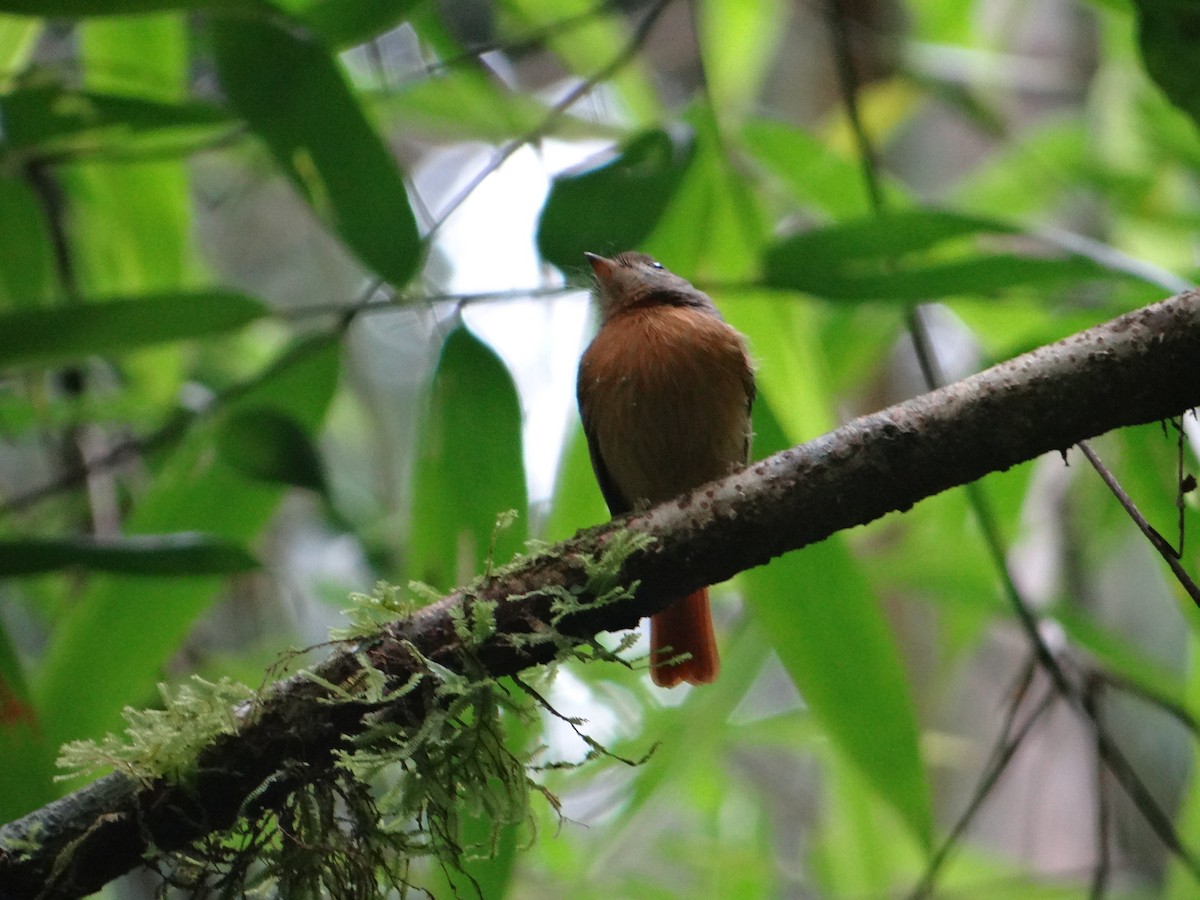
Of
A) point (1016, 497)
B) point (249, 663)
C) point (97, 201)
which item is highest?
point (97, 201)

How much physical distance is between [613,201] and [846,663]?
3.21 feet

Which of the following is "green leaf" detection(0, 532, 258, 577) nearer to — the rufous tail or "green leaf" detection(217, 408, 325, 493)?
"green leaf" detection(217, 408, 325, 493)

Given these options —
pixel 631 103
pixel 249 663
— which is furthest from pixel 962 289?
pixel 249 663

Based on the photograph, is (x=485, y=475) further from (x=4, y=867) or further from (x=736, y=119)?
(x=736, y=119)

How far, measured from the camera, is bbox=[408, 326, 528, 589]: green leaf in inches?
82.1

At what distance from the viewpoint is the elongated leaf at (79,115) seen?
232cm

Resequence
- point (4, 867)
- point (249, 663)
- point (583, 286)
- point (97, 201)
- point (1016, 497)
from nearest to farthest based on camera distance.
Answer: point (4, 867)
point (583, 286)
point (1016, 497)
point (97, 201)
point (249, 663)

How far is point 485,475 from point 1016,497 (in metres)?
1.46

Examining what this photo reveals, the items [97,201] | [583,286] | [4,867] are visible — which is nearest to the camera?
[4,867]

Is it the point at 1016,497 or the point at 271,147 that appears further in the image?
the point at 1016,497

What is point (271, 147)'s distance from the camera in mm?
2256

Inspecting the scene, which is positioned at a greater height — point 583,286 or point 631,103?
point 631,103

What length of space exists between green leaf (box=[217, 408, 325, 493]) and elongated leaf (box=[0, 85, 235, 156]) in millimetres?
631

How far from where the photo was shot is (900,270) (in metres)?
2.30
